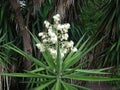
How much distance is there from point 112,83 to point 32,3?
7.88ft

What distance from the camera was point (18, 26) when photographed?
5.64 metres

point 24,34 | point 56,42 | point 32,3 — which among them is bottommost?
point 56,42

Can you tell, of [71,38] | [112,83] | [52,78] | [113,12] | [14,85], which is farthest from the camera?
[112,83]

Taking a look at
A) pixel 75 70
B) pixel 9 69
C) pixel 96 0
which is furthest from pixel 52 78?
pixel 96 0

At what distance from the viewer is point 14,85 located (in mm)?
5770

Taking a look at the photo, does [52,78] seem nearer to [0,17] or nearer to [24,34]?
[24,34]

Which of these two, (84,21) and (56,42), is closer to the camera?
(56,42)

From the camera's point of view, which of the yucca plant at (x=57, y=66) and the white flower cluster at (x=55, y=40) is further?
the white flower cluster at (x=55, y=40)

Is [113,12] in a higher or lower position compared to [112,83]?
higher

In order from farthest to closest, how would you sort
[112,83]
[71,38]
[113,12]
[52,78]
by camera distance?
[112,83]
[71,38]
[113,12]
[52,78]

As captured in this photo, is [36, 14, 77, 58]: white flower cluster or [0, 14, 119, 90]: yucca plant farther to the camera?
[36, 14, 77, 58]: white flower cluster

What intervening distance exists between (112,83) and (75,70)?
385cm

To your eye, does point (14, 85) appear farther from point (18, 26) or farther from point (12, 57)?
point (18, 26)

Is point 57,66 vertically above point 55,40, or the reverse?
point 55,40
